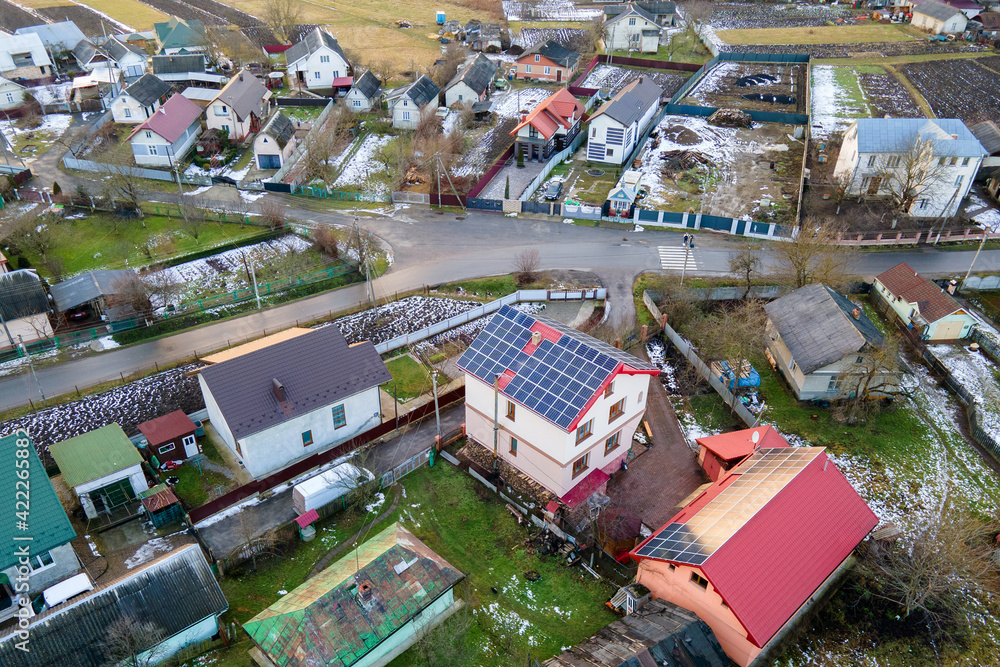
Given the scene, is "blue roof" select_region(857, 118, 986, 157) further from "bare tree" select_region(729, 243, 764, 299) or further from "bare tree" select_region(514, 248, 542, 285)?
"bare tree" select_region(514, 248, 542, 285)

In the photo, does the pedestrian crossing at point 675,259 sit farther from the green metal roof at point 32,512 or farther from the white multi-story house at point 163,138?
the white multi-story house at point 163,138

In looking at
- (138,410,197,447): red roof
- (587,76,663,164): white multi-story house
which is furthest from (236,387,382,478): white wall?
(587,76,663,164): white multi-story house

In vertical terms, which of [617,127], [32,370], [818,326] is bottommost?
[32,370]

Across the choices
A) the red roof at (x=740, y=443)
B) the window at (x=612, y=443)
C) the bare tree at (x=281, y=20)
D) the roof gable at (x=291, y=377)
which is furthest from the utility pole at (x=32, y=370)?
the bare tree at (x=281, y=20)

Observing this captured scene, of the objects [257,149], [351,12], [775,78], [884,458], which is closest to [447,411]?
[884,458]

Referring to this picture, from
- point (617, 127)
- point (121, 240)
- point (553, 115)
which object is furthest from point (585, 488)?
point (553, 115)

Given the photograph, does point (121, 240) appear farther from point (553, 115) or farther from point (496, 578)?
point (496, 578)
